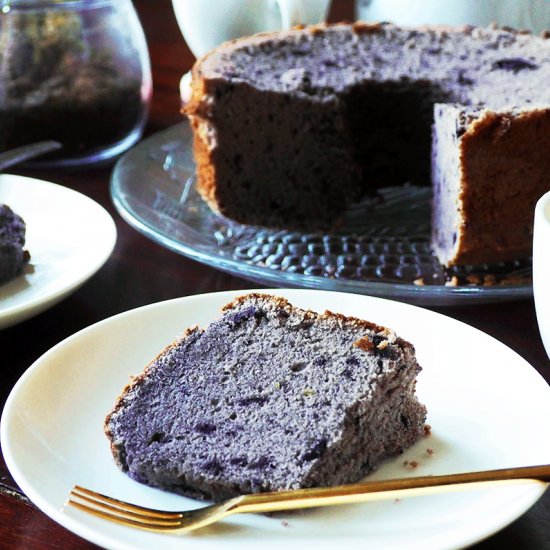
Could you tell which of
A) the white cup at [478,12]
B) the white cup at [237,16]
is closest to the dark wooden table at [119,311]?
the white cup at [237,16]

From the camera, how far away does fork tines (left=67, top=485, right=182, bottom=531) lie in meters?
0.86

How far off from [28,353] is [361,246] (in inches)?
25.3

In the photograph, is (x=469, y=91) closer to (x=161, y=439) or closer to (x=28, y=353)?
(x=28, y=353)

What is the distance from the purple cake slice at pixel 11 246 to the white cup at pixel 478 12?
149cm

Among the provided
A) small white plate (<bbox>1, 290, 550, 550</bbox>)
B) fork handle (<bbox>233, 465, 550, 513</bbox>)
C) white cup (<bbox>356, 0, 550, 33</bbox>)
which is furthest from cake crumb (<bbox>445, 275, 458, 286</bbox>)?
white cup (<bbox>356, 0, 550, 33</bbox>)

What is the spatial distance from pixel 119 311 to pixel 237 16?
107cm

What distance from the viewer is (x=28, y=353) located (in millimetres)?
1305

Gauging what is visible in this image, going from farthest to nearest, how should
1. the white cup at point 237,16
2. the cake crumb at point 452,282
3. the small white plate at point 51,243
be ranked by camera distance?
1. the white cup at point 237,16
2. the cake crumb at point 452,282
3. the small white plate at point 51,243

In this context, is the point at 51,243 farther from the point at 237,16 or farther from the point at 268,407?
the point at 237,16

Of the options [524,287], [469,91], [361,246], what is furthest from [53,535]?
[469,91]

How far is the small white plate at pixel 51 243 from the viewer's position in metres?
1.31

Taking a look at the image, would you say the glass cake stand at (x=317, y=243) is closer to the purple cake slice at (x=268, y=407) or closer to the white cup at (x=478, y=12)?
the purple cake slice at (x=268, y=407)

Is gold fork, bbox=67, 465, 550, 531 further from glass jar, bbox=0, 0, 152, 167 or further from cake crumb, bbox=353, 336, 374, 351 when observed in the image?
glass jar, bbox=0, 0, 152, 167

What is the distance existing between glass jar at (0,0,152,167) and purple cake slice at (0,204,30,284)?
0.61 meters
